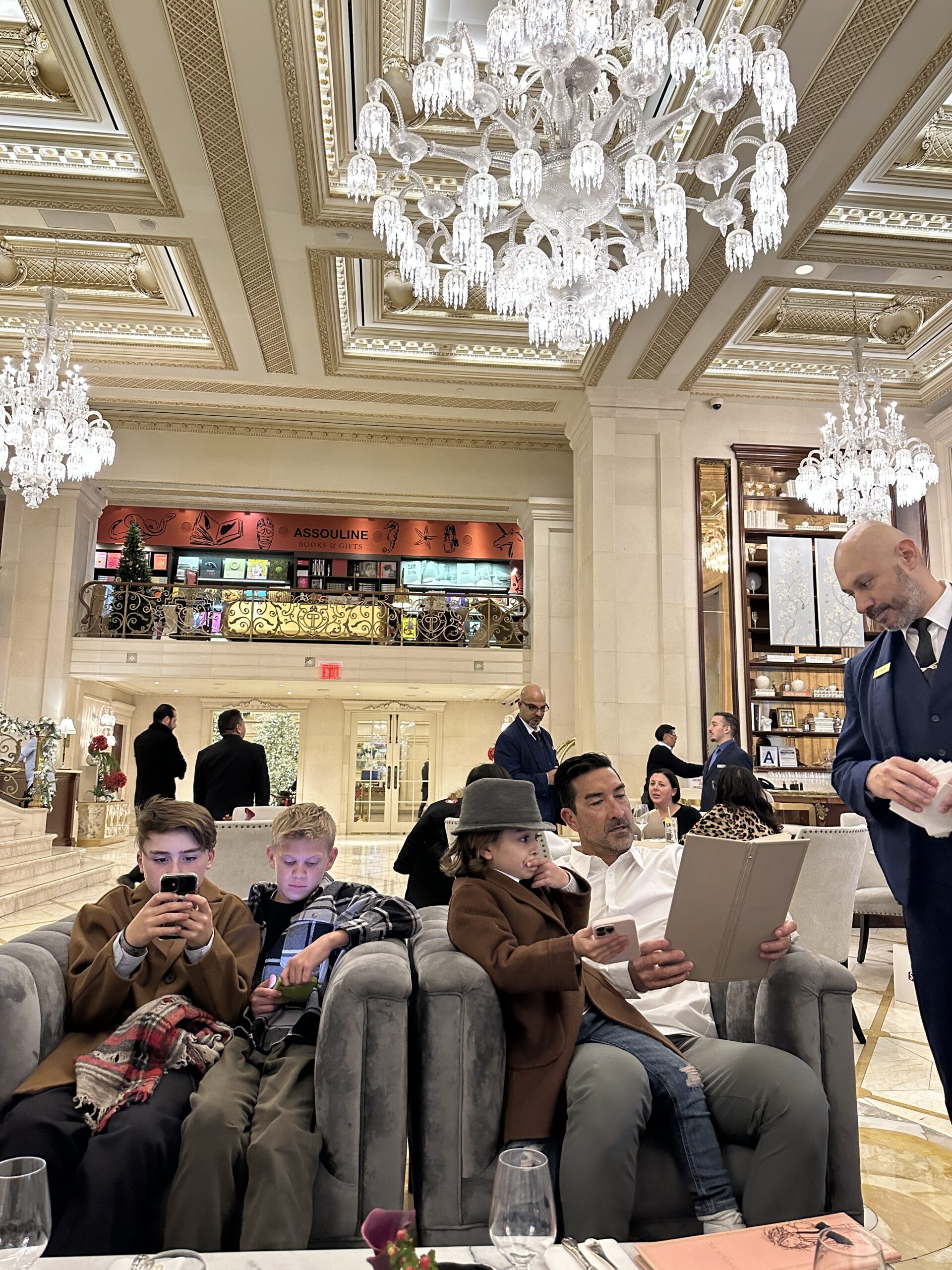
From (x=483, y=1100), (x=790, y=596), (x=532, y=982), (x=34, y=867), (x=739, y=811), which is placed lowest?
(x=34, y=867)

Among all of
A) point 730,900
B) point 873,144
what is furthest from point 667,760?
point 730,900

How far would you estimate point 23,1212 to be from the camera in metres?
1.06

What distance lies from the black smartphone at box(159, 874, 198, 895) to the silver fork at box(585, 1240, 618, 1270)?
1203mm

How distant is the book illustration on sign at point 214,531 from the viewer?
48.5 ft

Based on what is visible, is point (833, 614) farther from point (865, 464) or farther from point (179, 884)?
point (179, 884)

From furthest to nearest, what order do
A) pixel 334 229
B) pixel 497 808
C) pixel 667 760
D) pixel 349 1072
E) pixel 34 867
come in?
1. pixel 34 867
2. pixel 667 760
3. pixel 334 229
4. pixel 497 808
5. pixel 349 1072

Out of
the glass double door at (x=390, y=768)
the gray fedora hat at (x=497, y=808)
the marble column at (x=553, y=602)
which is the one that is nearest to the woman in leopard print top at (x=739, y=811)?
the gray fedora hat at (x=497, y=808)

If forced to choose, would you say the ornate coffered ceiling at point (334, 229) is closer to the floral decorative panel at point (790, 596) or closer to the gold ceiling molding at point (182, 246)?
the gold ceiling molding at point (182, 246)

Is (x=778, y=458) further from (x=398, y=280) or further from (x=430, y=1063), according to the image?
(x=430, y=1063)

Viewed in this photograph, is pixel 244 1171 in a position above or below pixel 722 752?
below

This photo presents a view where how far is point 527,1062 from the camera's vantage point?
2125mm

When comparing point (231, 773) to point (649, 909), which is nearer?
point (649, 909)

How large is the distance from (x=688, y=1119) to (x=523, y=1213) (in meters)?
1.12

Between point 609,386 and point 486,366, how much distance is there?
4.45ft
